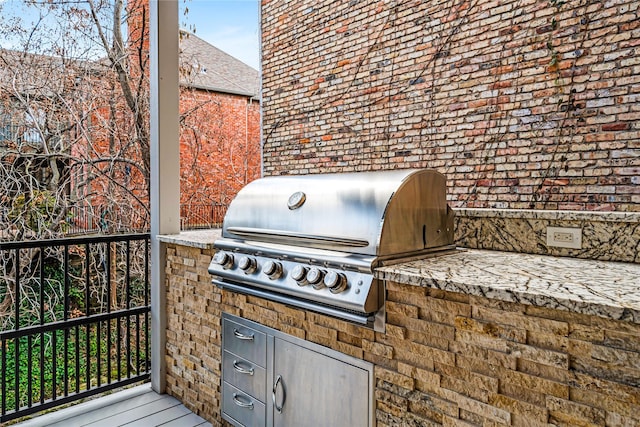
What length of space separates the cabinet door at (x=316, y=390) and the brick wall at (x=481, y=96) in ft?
7.29

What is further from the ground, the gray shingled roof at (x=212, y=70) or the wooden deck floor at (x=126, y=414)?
the gray shingled roof at (x=212, y=70)

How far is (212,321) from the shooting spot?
Answer: 2504 mm

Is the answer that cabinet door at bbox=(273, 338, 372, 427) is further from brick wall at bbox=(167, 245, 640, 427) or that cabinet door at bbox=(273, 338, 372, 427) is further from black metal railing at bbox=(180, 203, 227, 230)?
black metal railing at bbox=(180, 203, 227, 230)

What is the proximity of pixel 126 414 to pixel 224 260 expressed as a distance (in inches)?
53.4

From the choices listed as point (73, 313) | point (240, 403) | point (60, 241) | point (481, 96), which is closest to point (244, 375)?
point (240, 403)

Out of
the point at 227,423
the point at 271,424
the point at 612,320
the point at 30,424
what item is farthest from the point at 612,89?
the point at 30,424

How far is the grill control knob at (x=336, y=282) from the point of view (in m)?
1.61

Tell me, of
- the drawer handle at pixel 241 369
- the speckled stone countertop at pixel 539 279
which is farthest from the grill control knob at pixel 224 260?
the speckled stone countertop at pixel 539 279

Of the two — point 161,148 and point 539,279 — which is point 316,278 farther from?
point 161,148

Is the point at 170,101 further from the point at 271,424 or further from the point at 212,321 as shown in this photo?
the point at 271,424

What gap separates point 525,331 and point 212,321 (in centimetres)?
185

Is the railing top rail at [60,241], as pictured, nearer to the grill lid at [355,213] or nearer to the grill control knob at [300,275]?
the grill lid at [355,213]

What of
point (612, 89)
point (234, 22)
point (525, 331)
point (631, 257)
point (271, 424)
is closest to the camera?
point (525, 331)

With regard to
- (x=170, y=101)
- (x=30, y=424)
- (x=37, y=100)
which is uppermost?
(x=37, y=100)
